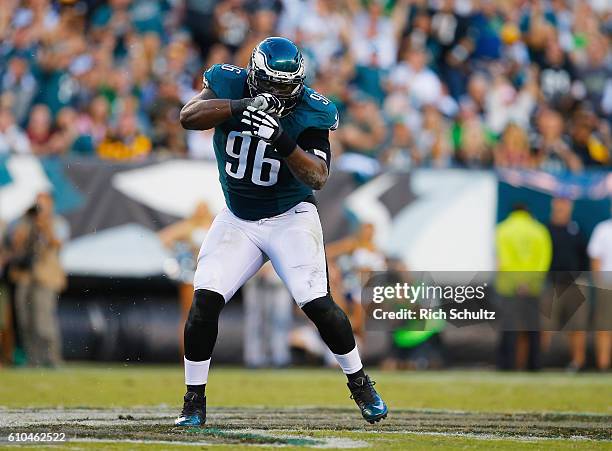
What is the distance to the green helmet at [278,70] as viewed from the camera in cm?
559

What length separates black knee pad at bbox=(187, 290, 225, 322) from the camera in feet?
18.6

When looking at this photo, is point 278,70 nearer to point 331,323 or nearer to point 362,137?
point 331,323

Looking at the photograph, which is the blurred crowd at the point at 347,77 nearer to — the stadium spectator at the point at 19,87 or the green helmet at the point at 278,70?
the stadium spectator at the point at 19,87

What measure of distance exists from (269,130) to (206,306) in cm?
99

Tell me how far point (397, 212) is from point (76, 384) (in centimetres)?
416

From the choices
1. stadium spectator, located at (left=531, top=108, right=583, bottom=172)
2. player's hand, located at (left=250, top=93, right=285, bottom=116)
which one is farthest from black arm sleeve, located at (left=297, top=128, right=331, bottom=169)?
stadium spectator, located at (left=531, top=108, right=583, bottom=172)

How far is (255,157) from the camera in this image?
5770 mm

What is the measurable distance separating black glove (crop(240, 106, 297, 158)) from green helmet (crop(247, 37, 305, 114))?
318 mm

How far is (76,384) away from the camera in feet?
30.1

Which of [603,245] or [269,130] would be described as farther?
[603,245]

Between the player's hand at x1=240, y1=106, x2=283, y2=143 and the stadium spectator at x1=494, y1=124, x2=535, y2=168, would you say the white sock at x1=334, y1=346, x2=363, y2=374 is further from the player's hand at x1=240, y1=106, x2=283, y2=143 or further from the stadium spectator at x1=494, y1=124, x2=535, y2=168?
the stadium spectator at x1=494, y1=124, x2=535, y2=168

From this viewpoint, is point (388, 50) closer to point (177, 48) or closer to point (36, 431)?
point (177, 48)

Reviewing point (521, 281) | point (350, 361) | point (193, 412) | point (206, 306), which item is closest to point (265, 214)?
point (206, 306)

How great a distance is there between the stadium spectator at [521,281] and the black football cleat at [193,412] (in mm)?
6283
